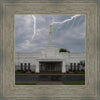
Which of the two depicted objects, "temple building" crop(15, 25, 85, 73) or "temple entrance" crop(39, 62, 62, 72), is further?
"temple entrance" crop(39, 62, 62, 72)

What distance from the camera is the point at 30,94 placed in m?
3.16

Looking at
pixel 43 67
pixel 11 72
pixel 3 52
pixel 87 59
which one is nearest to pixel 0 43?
pixel 3 52

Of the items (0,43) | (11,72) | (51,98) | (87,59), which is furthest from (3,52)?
(87,59)

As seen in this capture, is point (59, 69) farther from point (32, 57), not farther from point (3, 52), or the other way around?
point (3, 52)

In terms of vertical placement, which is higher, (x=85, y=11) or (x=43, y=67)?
(x=85, y=11)

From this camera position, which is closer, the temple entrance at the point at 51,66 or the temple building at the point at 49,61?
the temple building at the point at 49,61

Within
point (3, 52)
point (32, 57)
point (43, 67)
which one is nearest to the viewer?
point (3, 52)

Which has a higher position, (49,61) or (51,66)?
(49,61)

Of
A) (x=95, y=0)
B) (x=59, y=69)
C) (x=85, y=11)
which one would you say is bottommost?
(x=59, y=69)

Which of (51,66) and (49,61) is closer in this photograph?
(49,61)

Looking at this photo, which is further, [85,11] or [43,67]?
[43,67]

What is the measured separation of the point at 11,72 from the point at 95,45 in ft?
6.70

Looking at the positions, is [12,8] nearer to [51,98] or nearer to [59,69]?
[51,98]

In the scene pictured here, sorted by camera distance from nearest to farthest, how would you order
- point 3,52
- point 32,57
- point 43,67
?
1. point 3,52
2. point 43,67
3. point 32,57
